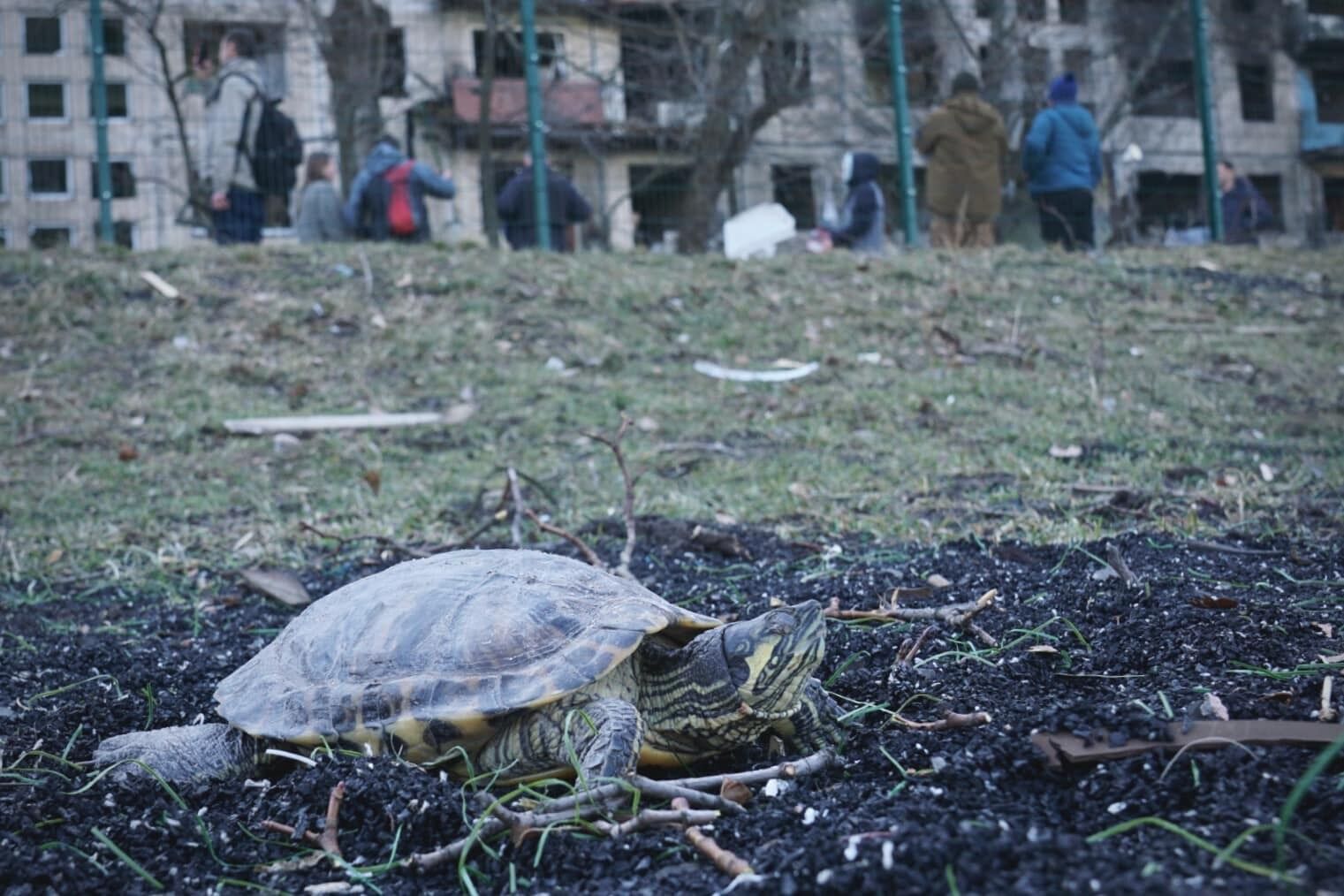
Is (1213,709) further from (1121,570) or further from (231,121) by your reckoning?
(231,121)

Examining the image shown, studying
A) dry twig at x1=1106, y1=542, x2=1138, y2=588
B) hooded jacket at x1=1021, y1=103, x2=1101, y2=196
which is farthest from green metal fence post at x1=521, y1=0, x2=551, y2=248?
dry twig at x1=1106, y1=542, x2=1138, y2=588

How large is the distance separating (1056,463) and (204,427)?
5.11 metres

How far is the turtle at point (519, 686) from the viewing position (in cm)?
269

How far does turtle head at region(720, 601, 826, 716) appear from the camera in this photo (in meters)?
2.65

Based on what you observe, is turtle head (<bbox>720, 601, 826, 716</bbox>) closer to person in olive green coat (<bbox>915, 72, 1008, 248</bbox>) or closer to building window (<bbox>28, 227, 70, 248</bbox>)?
building window (<bbox>28, 227, 70, 248</bbox>)

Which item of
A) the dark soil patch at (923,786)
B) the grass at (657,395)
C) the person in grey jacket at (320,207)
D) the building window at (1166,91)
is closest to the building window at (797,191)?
the grass at (657,395)

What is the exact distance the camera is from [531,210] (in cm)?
1161

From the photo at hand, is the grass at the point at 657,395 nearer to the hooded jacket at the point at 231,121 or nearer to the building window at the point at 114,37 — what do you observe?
the hooded jacket at the point at 231,121

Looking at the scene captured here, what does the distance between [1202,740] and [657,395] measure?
620 cm

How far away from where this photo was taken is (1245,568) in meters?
3.98

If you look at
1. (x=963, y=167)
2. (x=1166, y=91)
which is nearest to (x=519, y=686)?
(x=963, y=167)

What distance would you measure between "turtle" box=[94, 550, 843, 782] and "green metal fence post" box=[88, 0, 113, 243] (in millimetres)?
8818

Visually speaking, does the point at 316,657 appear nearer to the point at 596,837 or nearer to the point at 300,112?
the point at 596,837

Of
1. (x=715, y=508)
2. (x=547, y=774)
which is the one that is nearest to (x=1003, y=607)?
(x=547, y=774)
